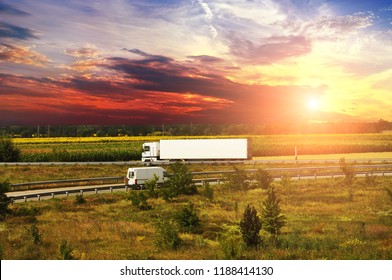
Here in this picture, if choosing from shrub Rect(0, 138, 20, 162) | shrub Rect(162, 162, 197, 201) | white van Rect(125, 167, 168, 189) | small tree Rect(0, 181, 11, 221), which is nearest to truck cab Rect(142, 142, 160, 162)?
shrub Rect(0, 138, 20, 162)

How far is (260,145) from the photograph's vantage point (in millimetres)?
83312

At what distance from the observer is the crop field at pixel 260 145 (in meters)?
72.0

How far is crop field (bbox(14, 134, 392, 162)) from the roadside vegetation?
102ft

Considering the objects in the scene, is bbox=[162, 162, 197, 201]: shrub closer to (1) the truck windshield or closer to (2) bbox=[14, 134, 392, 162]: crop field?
(1) the truck windshield

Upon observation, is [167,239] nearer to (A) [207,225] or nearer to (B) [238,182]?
(A) [207,225]

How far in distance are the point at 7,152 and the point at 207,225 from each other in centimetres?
4726

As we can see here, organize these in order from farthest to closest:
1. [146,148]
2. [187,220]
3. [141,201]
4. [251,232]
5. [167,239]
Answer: [146,148] < [141,201] < [187,220] < [167,239] < [251,232]

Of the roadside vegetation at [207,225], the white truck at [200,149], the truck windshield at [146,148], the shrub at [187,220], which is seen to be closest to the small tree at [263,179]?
the roadside vegetation at [207,225]

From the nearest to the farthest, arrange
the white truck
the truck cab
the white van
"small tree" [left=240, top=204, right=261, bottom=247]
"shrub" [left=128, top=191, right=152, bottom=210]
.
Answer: "small tree" [left=240, top=204, right=261, bottom=247] → "shrub" [left=128, top=191, right=152, bottom=210] → the white van → the white truck → the truck cab

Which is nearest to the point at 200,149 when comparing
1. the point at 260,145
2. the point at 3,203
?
the point at 260,145

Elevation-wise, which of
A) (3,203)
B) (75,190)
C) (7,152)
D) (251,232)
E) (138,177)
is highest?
(7,152)

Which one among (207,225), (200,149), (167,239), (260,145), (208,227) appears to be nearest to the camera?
(167,239)

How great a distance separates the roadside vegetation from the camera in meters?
19.6
